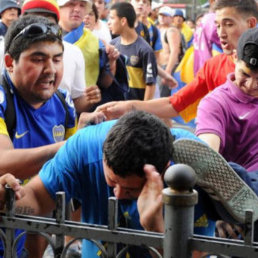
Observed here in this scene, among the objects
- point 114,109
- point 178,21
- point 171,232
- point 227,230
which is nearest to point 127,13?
point 114,109

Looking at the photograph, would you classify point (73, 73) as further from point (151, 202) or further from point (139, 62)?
point (139, 62)

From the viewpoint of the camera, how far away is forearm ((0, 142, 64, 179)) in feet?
10.1

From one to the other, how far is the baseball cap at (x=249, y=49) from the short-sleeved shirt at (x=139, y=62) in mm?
4046

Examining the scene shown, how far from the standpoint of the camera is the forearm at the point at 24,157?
10.1 ft

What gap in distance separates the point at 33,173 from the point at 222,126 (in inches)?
36.7

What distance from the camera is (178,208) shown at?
6.50 ft

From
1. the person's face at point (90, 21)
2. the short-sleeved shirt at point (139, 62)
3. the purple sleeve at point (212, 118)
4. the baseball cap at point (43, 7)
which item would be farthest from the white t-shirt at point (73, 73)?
the short-sleeved shirt at point (139, 62)

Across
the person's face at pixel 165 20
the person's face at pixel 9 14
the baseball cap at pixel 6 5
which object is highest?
the baseball cap at pixel 6 5

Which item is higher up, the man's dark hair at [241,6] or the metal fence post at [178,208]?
the man's dark hair at [241,6]

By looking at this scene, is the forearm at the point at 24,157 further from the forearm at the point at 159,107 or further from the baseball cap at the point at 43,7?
the baseball cap at the point at 43,7

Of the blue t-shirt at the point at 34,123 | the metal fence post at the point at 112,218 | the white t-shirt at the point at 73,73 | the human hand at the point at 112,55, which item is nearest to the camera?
the metal fence post at the point at 112,218

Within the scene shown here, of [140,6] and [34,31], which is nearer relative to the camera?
[34,31]

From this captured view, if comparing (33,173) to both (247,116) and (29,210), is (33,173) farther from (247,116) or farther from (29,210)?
(247,116)

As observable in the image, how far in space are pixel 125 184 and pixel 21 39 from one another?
3.80 ft
